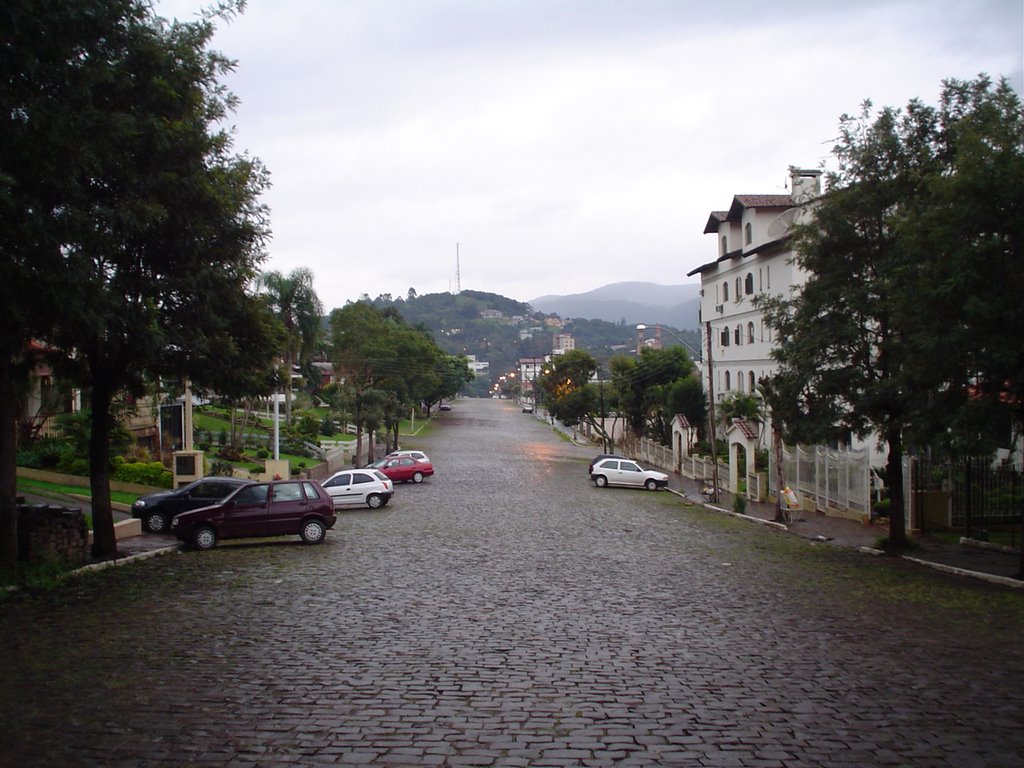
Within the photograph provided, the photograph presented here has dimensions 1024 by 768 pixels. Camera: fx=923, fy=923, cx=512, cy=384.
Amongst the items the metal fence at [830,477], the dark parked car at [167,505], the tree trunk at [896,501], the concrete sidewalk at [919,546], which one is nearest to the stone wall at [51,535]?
the dark parked car at [167,505]

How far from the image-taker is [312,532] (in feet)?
69.4

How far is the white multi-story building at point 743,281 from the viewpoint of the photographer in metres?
47.6

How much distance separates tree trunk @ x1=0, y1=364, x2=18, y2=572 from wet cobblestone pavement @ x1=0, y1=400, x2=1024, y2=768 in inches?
47.3

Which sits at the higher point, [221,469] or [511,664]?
[221,469]

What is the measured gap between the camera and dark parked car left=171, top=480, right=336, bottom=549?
67.7 ft

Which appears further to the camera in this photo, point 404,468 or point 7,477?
point 404,468

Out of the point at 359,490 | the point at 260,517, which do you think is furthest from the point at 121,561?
the point at 359,490

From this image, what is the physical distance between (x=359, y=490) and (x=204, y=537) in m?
10.4

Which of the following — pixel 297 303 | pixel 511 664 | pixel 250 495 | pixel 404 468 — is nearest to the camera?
pixel 511 664

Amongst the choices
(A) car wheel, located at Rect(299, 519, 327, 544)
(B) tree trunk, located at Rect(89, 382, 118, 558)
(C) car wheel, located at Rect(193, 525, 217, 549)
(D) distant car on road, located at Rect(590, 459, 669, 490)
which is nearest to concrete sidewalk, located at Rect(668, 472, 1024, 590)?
(D) distant car on road, located at Rect(590, 459, 669, 490)

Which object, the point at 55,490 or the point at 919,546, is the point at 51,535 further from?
the point at 919,546

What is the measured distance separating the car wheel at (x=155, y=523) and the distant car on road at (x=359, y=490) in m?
7.86

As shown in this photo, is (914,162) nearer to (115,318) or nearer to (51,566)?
(115,318)

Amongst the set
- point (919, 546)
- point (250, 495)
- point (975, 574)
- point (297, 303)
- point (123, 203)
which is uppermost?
point (297, 303)
